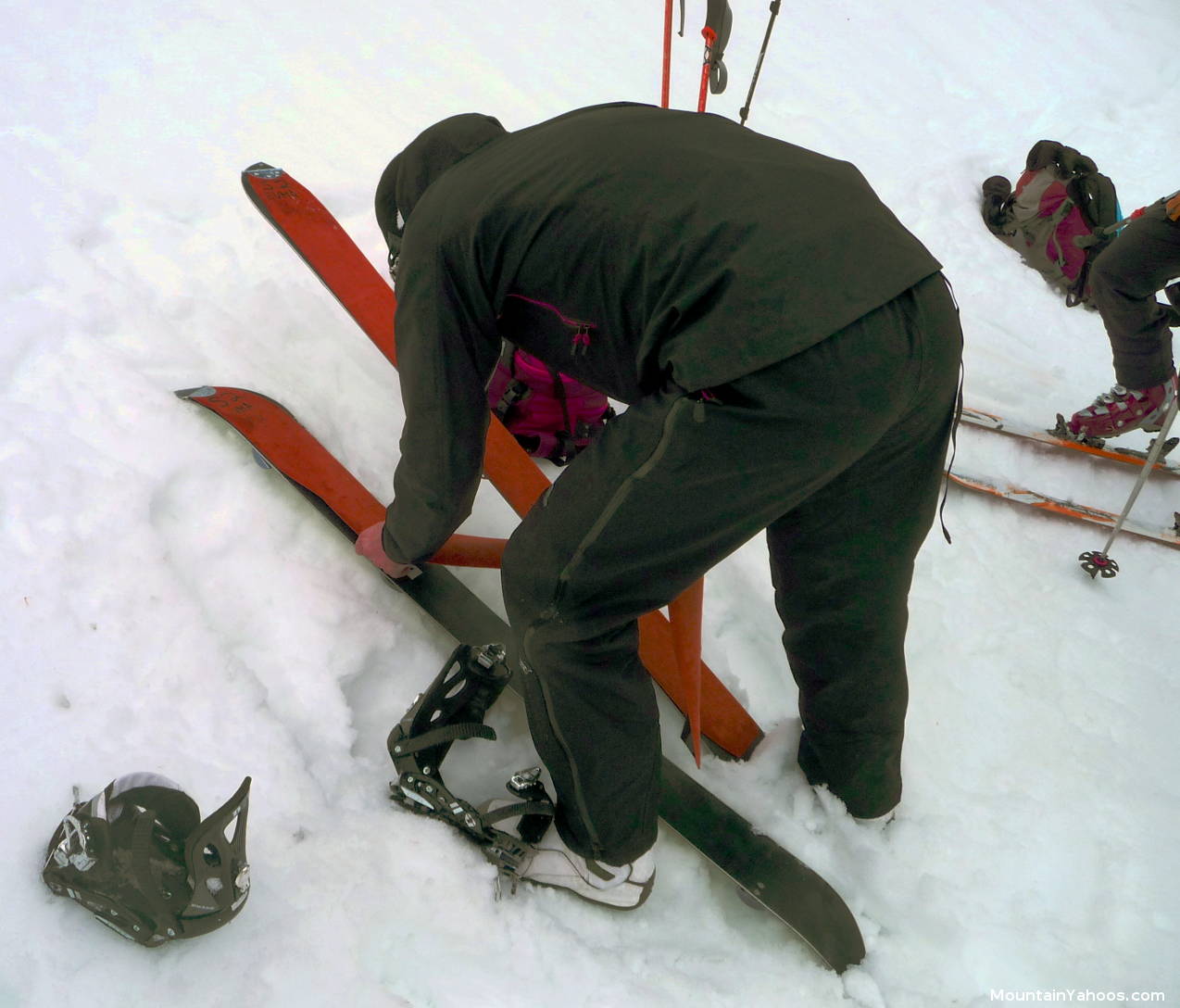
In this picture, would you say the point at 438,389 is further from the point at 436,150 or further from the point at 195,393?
the point at 195,393

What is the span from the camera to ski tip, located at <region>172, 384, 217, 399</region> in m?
2.08

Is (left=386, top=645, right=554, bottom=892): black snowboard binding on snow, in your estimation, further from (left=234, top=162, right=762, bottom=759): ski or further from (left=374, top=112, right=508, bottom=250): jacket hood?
(left=374, top=112, right=508, bottom=250): jacket hood

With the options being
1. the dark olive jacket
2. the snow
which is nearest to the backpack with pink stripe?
the snow

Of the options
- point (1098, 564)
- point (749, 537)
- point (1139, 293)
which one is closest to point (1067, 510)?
point (1098, 564)

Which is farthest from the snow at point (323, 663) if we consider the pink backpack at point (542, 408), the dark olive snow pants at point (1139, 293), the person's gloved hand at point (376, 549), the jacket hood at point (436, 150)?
the jacket hood at point (436, 150)

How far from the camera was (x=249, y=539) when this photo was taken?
1.97 m

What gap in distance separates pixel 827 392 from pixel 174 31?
3594 mm

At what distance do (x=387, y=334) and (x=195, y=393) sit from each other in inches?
20.9

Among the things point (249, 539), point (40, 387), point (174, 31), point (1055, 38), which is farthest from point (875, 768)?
point (1055, 38)

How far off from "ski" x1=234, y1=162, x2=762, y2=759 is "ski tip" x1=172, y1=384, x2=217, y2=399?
444mm

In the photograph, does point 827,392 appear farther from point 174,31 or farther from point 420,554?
point 174,31

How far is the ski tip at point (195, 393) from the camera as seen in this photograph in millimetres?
2082

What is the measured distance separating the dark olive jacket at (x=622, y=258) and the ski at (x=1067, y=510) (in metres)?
1.97

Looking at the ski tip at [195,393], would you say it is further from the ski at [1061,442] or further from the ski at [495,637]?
the ski at [1061,442]
